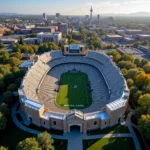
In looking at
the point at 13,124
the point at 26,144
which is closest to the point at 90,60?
the point at 13,124

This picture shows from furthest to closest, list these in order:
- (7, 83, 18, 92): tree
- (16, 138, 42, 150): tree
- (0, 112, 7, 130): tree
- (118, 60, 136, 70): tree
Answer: (118, 60, 136, 70): tree
(7, 83, 18, 92): tree
(0, 112, 7, 130): tree
(16, 138, 42, 150): tree

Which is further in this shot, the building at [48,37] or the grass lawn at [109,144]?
the building at [48,37]

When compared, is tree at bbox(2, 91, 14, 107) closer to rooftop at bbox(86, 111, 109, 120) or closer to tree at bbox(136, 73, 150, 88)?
rooftop at bbox(86, 111, 109, 120)

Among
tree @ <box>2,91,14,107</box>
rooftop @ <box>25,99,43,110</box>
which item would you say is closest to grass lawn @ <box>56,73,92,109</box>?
rooftop @ <box>25,99,43,110</box>

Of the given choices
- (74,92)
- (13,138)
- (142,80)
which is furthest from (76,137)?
(142,80)

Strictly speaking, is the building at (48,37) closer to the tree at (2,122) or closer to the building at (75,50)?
the building at (75,50)

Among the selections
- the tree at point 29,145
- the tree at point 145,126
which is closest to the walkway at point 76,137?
the tree at point 145,126
